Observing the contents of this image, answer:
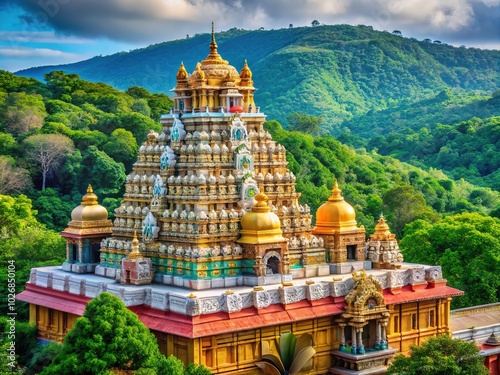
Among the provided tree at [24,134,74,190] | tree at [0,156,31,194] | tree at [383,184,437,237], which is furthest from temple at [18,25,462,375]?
tree at [24,134,74,190]

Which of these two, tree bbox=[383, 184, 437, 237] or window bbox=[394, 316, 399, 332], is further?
tree bbox=[383, 184, 437, 237]

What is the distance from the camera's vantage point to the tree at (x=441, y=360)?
2433cm

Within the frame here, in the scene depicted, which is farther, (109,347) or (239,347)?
(239,347)

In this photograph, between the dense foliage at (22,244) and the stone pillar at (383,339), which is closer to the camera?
the stone pillar at (383,339)

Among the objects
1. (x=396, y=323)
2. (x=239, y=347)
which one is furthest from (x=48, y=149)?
(x=239, y=347)

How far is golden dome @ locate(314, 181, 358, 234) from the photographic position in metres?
29.0

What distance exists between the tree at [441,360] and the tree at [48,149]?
28759 millimetres

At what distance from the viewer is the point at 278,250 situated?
2659 cm

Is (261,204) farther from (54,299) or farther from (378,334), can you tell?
(54,299)

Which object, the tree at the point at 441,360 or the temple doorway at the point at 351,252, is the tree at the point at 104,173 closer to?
the temple doorway at the point at 351,252

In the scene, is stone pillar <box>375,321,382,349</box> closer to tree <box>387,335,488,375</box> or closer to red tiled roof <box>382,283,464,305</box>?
red tiled roof <box>382,283,464,305</box>

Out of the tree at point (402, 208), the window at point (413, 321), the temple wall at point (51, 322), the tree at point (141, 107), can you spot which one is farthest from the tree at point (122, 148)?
the window at point (413, 321)

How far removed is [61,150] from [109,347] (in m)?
29.5

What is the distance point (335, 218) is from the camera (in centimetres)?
2905
